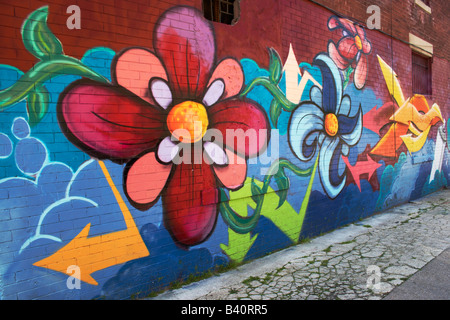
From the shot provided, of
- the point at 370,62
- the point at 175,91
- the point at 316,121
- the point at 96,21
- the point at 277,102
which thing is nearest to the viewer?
the point at 96,21

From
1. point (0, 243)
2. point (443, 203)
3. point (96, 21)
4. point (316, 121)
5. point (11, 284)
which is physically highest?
point (96, 21)

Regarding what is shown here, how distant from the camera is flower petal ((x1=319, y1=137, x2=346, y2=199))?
595cm

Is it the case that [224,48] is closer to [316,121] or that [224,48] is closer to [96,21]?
[96,21]

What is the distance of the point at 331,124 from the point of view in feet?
20.2

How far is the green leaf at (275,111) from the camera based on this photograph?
500 cm

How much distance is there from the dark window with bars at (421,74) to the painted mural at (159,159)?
387cm

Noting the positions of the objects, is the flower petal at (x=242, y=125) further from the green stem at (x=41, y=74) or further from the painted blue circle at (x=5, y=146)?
the painted blue circle at (x=5, y=146)

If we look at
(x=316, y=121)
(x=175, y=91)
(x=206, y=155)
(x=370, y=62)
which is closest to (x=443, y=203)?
(x=370, y=62)

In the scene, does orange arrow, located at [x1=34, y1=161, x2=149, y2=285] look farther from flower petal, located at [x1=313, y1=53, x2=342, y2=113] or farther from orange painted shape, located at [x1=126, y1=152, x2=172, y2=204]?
flower petal, located at [x1=313, y1=53, x2=342, y2=113]

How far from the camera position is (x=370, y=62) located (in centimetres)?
721

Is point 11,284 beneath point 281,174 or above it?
beneath

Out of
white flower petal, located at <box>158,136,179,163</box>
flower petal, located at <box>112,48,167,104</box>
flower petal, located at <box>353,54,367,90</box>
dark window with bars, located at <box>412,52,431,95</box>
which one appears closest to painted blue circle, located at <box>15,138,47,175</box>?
flower petal, located at <box>112,48,167,104</box>

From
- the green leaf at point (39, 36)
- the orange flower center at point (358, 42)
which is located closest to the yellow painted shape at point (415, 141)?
the orange flower center at point (358, 42)

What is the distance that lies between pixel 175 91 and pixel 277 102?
183cm
